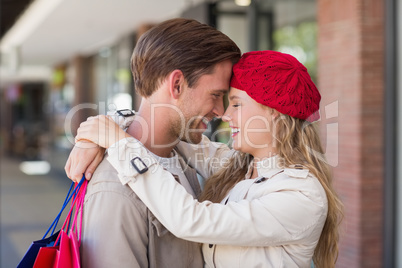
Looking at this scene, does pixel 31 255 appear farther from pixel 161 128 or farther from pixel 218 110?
pixel 218 110

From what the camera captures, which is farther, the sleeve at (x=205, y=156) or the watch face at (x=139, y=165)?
the sleeve at (x=205, y=156)

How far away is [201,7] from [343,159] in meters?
2.50

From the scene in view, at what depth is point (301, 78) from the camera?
1914 millimetres

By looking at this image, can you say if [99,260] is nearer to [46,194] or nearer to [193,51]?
[193,51]

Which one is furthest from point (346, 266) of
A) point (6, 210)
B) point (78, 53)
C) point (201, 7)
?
point (78, 53)

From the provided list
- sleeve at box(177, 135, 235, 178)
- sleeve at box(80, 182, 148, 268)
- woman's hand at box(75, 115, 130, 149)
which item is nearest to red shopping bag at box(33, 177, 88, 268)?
sleeve at box(80, 182, 148, 268)

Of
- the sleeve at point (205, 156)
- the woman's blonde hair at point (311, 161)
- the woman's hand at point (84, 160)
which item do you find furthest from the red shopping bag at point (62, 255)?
the sleeve at point (205, 156)

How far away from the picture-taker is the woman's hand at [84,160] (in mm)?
1751

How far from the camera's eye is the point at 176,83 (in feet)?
6.23

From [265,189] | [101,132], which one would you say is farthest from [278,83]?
[101,132]

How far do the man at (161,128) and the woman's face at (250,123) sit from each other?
0.23ft

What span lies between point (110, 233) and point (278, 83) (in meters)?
0.79

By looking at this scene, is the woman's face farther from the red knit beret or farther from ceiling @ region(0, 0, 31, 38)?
ceiling @ region(0, 0, 31, 38)

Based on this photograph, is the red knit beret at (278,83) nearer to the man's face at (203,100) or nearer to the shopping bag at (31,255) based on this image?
the man's face at (203,100)
